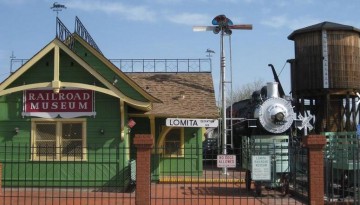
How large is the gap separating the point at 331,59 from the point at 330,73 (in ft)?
3.14

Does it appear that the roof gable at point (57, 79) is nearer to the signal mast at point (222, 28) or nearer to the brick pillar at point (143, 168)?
the brick pillar at point (143, 168)

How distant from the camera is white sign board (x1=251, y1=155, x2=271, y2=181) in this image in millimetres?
14867

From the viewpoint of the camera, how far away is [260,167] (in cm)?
1491

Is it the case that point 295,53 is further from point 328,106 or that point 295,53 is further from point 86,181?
point 86,181

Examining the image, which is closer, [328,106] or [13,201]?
[13,201]

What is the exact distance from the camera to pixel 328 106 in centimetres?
3453


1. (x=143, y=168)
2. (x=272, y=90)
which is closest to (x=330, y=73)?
(x=272, y=90)

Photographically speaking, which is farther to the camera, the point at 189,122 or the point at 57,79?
the point at 189,122

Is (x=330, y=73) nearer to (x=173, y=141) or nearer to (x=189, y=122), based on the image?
(x=173, y=141)

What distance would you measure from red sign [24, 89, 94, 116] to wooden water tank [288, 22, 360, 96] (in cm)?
2083

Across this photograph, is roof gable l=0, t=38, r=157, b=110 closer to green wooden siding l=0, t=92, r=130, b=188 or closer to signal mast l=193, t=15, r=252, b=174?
green wooden siding l=0, t=92, r=130, b=188

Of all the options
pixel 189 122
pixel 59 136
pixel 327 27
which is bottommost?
pixel 59 136

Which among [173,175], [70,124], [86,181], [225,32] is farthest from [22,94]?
[225,32]

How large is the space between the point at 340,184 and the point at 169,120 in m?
6.37
